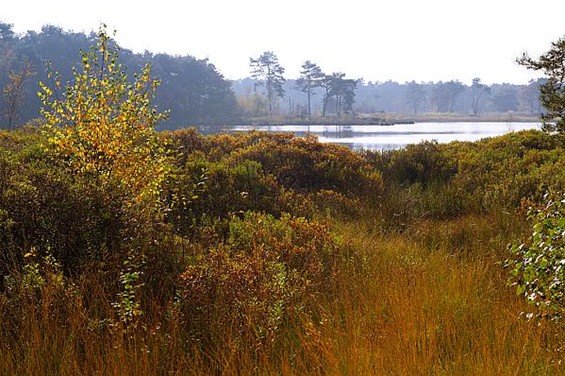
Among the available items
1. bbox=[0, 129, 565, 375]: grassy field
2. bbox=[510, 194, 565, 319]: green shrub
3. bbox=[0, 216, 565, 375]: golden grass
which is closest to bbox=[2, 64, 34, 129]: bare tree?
bbox=[0, 129, 565, 375]: grassy field

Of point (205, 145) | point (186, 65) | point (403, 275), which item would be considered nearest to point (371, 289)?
point (403, 275)

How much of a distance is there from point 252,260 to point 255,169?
4.59 meters

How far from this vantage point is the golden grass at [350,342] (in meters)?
3.05

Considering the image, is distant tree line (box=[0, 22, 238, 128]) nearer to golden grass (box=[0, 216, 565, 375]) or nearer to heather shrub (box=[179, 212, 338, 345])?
heather shrub (box=[179, 212, 338, 345])

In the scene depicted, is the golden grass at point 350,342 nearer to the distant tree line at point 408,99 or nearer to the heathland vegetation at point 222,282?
the heathland vegetation at point 222,282

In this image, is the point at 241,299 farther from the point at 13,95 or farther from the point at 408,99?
the point at 408,99

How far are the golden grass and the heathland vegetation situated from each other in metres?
0.02

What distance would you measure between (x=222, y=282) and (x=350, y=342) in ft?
3.74

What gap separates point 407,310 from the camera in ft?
11.9

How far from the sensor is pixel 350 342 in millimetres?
3318

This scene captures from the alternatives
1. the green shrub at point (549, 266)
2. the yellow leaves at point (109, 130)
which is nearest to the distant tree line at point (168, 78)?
the yellow leaves at point (109, 130)

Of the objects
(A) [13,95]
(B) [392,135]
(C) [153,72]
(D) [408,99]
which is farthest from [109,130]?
(D) [408,99]

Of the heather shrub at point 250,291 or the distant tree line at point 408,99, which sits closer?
the heather shrub at point 250,291

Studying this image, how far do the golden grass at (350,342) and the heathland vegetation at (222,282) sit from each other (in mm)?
17
